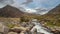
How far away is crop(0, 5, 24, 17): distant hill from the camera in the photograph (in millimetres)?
8055

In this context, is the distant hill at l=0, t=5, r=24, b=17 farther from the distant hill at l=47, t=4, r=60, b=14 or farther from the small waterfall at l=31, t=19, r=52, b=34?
the distant hill at l=47, t=4, r=60, b=14

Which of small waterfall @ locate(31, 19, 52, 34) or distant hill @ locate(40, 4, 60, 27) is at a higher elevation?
distant hill @ locate(40, 4, 60, 27)

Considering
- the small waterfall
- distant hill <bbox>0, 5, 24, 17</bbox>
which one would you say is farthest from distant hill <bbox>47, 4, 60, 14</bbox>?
distant hill <bbox>0, 5, 24, 17</bbox>

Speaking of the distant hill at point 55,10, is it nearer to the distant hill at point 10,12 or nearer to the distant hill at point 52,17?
the distant hill at point 52,17

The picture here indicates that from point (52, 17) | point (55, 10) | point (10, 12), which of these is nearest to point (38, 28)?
point (52, 17)

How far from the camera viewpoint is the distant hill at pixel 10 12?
8.05 m

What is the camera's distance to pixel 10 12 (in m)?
8.11

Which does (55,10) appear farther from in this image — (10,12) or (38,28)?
(10,12)

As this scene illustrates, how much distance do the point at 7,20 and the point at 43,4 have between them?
1677 millimetres

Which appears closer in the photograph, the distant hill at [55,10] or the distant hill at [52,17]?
the distant hill at [52,17]

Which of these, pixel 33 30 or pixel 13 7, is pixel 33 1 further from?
pixel 33 30

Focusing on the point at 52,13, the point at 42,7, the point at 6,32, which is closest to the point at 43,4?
the point at 42,7

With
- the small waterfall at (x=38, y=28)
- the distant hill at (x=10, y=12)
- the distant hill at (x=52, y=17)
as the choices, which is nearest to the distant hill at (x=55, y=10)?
the distant hill at (x=52, y=17)

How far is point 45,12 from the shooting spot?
8094mm
